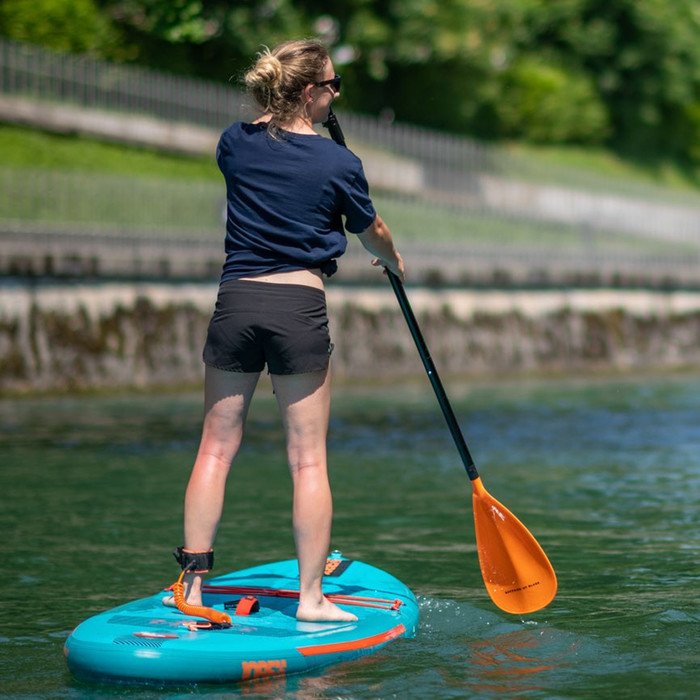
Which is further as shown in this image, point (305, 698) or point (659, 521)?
point (659, 521)

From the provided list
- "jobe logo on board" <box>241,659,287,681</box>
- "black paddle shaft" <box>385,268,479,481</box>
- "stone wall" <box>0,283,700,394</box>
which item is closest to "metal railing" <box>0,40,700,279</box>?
"stone wall" <box>0,283,700,394</box>

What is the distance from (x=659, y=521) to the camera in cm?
762

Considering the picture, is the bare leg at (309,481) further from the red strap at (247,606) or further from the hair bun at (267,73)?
the hair bun at (267,73)

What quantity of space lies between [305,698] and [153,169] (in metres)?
18.5

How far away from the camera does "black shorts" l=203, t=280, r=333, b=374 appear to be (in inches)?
194

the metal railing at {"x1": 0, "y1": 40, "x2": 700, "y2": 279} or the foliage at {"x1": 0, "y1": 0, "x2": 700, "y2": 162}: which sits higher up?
the foliage at {"x1": 0, "y1": 0, "x2": 700, "y2": 162}

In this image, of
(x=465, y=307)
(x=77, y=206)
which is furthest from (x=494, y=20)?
(x=77, y=206)

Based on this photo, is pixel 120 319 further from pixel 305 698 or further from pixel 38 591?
pixel 305 698

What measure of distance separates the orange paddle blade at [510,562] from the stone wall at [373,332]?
9574 millimetres

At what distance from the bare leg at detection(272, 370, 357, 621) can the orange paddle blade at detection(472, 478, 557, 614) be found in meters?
0.71

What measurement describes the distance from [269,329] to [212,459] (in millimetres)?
484

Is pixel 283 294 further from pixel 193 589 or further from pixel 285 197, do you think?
pixel 193 589

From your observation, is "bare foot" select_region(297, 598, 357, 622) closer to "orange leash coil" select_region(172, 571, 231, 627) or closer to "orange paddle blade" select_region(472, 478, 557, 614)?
"orange leash coil" select_region(172, 571, 231, 627)

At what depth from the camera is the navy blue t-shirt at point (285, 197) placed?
4945mm
